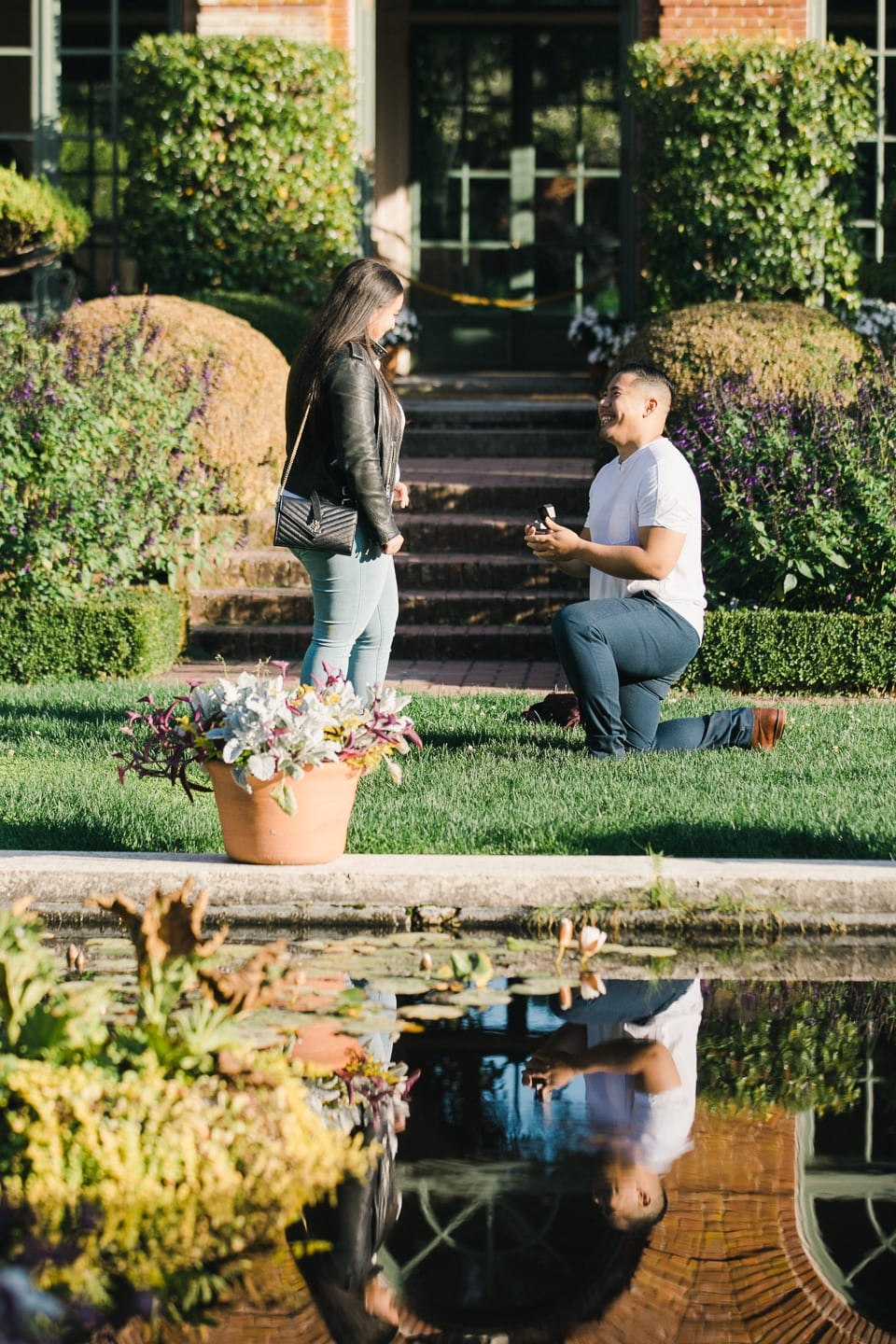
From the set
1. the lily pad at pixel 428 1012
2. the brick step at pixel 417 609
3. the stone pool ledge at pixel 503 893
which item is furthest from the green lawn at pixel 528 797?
the brick step at pixel 417 609

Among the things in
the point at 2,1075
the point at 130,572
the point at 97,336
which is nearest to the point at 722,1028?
the point at 2,1075

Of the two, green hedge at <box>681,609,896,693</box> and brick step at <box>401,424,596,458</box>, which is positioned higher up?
brick step at <box>401,424,596,458</box>

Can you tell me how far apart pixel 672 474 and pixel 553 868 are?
6.43 feet

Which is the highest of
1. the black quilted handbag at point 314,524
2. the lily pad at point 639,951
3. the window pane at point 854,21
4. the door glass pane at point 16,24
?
the door glass pane at point 16,24

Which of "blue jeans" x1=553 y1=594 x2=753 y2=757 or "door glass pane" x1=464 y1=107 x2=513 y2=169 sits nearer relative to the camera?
"blue jeans" x1=553 y1=594 x2=753 y2=757

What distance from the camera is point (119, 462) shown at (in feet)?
29.6

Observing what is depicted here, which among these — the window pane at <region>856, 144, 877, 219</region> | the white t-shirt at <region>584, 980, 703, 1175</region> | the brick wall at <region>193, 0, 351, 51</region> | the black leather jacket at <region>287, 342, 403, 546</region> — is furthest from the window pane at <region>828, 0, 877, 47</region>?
the white t-shirt at <region>584, 980, 703, 1175</region>

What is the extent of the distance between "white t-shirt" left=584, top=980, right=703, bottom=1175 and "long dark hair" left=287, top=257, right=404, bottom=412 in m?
2.43

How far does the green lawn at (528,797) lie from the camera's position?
5469 millimetres

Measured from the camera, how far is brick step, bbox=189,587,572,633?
955cm

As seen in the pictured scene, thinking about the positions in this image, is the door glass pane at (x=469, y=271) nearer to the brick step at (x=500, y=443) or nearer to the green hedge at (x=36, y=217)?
the green hedge at (x=36, y=217)

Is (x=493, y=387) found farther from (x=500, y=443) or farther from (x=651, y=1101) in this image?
(x=651, y=1101)

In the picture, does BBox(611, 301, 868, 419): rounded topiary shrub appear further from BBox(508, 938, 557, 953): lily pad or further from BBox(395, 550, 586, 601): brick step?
BBox(508, 938, 557, 953): lily pad

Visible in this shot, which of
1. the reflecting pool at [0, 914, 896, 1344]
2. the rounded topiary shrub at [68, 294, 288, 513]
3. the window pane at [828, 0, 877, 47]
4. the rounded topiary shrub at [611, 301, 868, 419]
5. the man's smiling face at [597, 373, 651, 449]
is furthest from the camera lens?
the window pane at [828, 0, 877, 47]
